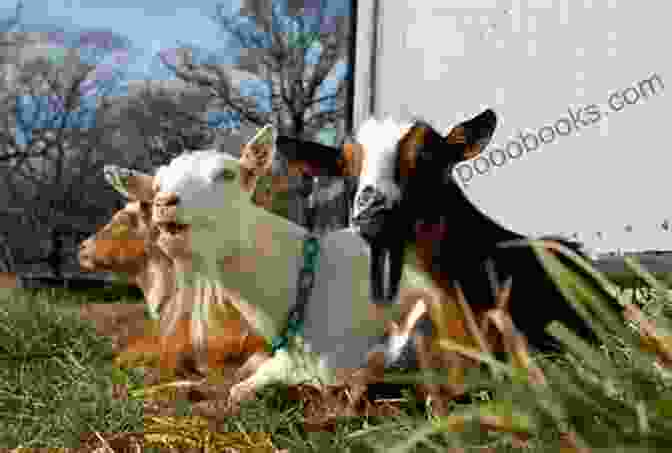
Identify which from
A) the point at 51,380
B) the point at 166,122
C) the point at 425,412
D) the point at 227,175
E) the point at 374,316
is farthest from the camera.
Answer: the point at 166,122

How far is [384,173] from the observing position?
128cm

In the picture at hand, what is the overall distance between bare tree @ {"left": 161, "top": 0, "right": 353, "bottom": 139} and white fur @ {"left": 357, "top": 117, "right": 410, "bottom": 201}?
1.73 m

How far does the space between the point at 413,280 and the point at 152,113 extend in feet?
9.98

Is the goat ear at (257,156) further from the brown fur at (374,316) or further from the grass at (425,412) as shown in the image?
the grass at (425,412)

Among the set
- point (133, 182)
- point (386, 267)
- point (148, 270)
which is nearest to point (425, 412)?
point (386, 267)

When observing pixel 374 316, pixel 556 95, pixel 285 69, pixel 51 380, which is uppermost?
pixel 285 69

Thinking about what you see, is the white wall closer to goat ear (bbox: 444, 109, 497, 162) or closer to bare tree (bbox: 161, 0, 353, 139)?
goat ear (bbox: 444, 109, 497, 162)

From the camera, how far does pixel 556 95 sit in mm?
1988

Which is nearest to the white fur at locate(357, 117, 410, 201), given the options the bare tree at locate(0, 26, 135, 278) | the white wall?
the white wall

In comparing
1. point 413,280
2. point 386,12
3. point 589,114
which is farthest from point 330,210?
point 413,280

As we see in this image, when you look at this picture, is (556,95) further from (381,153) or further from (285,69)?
(285,69)

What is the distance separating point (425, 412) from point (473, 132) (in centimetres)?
45

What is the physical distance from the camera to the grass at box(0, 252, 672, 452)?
444 mm

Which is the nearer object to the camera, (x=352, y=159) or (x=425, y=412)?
(x=425, y=412)
